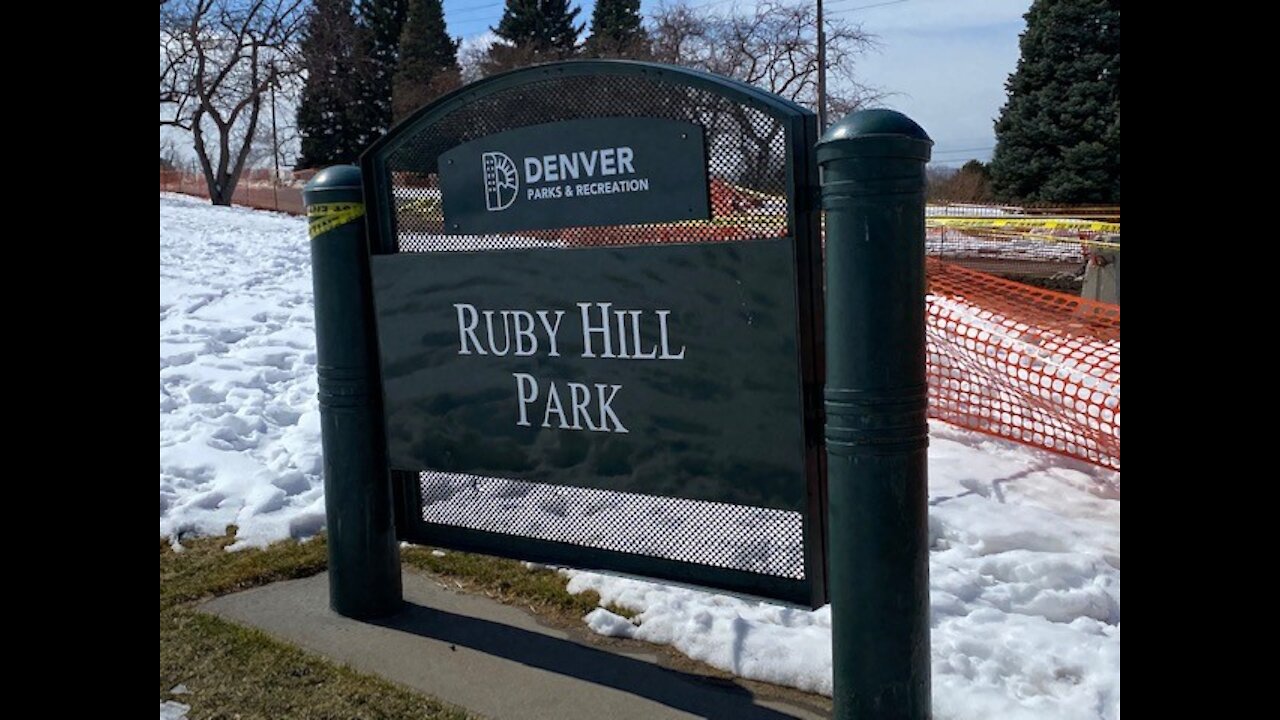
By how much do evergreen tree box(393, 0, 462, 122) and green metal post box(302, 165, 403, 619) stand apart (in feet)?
170

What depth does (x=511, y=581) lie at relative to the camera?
15.1ft

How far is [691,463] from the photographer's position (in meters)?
3.40

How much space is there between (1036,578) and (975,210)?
89.3ft

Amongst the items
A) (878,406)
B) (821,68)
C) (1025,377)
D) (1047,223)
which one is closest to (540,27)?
(821,68)

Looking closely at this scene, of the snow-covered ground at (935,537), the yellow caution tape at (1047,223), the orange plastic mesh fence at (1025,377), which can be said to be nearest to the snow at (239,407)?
the snow-covered ground at (935,537)

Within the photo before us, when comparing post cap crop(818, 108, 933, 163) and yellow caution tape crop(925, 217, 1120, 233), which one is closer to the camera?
post cap crop(818, 108, 933, 163)

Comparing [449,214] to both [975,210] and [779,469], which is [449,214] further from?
[975,210]

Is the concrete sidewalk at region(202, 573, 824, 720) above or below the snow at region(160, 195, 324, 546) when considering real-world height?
below

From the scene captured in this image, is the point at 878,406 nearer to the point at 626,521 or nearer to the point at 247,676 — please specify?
the point at 626,521

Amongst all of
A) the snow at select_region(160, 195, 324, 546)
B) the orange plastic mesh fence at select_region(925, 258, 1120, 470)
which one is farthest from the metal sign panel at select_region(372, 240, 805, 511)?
the orange plastic mesh fence at select_region(925, 258, 1120, 470)

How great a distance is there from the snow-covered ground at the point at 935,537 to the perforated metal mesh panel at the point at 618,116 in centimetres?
113


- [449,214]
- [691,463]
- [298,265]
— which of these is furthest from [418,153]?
[298,265]

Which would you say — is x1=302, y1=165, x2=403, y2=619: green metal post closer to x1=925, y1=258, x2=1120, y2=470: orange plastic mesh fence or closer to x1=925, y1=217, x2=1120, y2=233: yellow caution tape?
x1=925, y1=258, x2=1120, y2=470: orange plastic mesh fence

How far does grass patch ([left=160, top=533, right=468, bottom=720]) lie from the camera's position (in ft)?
11.3
